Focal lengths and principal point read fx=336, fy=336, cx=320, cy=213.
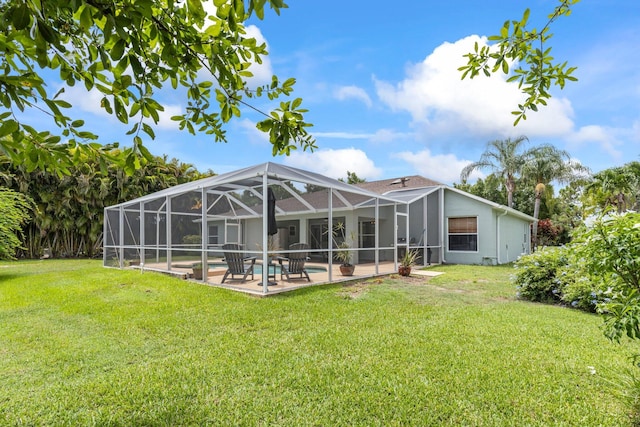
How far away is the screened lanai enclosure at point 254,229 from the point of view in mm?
8586

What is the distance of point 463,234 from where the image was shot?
1523 centimetres

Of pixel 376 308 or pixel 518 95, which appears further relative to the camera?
pixel 376 308

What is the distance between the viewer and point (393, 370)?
350 cm

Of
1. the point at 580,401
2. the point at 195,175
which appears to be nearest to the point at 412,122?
the point at 580,401

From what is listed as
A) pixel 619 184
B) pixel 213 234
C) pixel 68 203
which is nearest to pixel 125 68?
pixel 213 234

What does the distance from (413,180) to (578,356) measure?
601 inches

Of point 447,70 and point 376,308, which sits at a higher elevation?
point 447,70

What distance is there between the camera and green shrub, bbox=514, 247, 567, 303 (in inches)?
277

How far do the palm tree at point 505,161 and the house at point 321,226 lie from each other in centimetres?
445

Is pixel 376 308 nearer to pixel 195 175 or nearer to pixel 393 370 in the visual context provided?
pixel 393 370

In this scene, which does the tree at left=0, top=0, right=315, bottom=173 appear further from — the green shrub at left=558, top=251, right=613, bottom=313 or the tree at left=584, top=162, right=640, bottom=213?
the tree at left=584, top=162, right=640, bottom=213

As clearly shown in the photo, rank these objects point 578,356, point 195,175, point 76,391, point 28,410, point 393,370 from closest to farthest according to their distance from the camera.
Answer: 1. point 28,410
2. point 76,391
3. point 393,370
4. point 578,356
5. point 195,175

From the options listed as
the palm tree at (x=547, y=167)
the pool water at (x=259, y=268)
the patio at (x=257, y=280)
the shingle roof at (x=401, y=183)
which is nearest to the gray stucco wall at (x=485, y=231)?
the shingle roof at (x=401, y=183)

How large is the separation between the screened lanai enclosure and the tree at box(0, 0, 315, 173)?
5.05 meters
